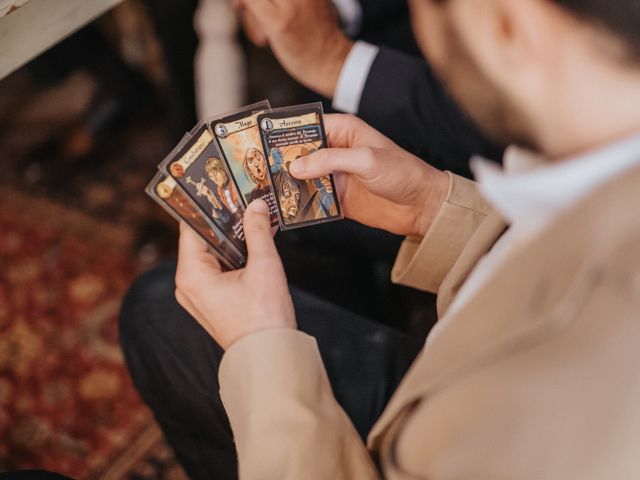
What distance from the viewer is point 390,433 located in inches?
29.0

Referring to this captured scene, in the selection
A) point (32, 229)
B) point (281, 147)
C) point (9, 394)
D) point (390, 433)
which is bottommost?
point (9, 394)

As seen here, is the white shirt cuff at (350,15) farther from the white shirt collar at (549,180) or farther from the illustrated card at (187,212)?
the white shirt collar at (549,180)

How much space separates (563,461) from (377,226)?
2.01 feet

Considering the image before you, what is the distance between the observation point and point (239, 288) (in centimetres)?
88

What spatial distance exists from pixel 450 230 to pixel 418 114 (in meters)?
0.29

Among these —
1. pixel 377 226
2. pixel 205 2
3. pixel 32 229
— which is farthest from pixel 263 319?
pixel 32 229

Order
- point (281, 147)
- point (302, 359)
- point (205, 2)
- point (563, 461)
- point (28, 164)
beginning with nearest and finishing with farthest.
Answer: point (563, 461), point (302, 359), point (281, 147), point (205, 2), point (28, 164)

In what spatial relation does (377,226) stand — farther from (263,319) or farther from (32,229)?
(32,229)

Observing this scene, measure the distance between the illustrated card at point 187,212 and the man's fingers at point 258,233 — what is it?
4 cm

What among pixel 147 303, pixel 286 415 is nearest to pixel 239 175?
pixel 147 303

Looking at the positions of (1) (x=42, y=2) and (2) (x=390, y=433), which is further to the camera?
(1) (x=42, y=2)

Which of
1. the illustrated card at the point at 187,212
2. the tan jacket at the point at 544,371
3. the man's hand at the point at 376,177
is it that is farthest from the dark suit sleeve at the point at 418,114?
the tan jacket at the point at 544,371

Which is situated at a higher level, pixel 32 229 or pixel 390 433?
pixel 390 433

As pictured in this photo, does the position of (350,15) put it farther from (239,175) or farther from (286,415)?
(286,415)
